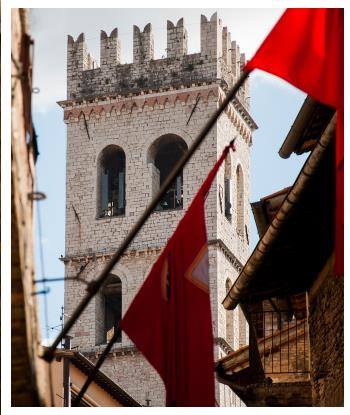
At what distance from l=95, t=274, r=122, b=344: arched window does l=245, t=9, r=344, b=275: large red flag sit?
1668 inches

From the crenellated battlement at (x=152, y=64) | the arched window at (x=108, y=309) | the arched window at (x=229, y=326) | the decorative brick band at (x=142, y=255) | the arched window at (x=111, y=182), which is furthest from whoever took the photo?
the arched window at (x=111, y=182)

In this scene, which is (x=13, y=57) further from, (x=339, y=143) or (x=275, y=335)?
(x=275, y=335)

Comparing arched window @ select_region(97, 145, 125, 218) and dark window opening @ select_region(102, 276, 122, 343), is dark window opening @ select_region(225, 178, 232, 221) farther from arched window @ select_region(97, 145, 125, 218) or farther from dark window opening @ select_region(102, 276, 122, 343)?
dark window opening @ select_region(102, 276, 122, 343)

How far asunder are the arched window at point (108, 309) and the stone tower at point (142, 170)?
0.14ft

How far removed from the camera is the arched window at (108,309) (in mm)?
54125

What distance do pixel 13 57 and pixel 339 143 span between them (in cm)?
216

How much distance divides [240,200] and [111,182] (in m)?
4.24

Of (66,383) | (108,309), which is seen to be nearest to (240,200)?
(108,309)

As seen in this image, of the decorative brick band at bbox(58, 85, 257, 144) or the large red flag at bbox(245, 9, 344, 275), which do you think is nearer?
the large red flag at bbox(245, 9, 344, 275)

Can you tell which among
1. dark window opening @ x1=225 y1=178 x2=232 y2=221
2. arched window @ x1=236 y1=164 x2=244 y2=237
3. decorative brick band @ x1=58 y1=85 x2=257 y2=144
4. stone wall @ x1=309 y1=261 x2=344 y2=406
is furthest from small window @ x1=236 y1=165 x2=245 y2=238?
stone wall @ x1=309 y1=261 x2=344 y2=406

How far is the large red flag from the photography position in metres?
11.0

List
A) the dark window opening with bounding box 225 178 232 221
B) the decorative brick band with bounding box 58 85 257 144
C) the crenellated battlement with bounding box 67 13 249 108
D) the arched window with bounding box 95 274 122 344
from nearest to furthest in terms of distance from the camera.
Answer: the arched window with bounding box 95 274 122 344 → the decorative brick band with bounding box 58 85 257 144 → the crenellated battlement with bounding box 67 13 249 108 → the dark window opening with bounding box 225 178 232 221

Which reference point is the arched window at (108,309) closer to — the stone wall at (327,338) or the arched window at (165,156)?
the arched window at (165,156)

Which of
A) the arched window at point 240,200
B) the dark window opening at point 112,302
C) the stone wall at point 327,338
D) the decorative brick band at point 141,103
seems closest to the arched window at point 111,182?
the decorative brick band at point 141,103
